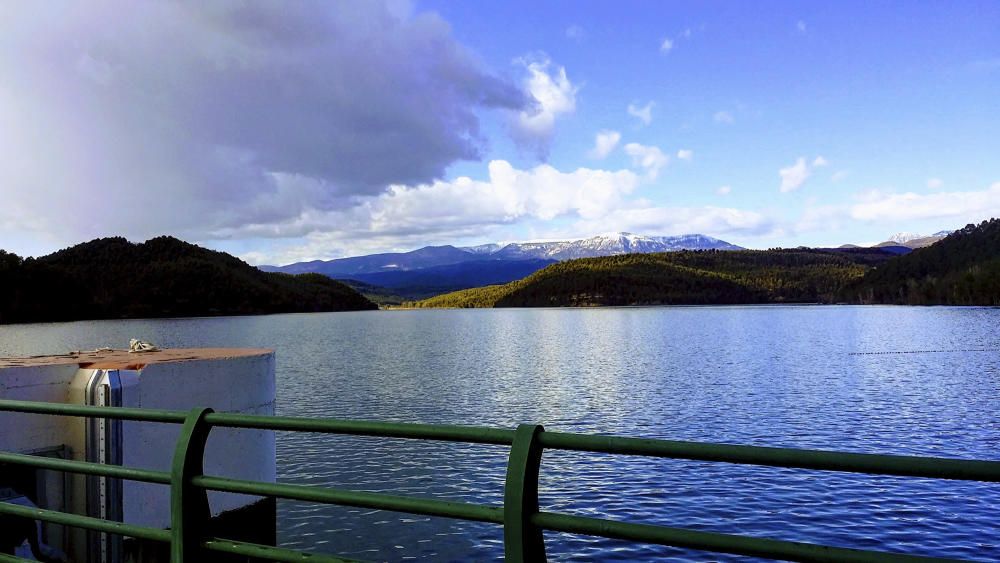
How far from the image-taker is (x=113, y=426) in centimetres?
771

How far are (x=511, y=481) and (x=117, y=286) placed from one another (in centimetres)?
18052

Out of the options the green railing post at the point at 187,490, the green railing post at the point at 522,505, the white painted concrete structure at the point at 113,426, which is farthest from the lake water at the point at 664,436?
the green railing post at the point at 522,505

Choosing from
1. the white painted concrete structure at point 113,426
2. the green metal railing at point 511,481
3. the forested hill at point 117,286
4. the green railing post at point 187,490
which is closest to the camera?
the green metal railing at point 511,481

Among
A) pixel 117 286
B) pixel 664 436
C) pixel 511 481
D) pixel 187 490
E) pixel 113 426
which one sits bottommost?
pixel 664 436

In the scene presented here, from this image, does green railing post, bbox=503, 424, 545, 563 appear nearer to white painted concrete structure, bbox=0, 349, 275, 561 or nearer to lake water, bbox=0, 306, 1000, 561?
white painted concrete structure, bbox=0, 349, 275, 561

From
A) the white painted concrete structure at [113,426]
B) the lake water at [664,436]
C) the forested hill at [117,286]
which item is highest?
the forested hill at [117,286]

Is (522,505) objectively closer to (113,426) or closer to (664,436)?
(113,426)

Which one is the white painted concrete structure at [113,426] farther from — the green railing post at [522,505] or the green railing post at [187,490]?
the green railing post at [522,505]

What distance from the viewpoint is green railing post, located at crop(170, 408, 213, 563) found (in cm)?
391

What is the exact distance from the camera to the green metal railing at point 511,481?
2.68 meters

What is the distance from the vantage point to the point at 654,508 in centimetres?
1547

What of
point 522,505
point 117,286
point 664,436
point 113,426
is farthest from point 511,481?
point 117,286

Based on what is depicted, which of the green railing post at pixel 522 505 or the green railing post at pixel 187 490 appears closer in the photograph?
the green railing post at pixel 522 505

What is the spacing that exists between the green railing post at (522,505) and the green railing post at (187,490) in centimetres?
173
